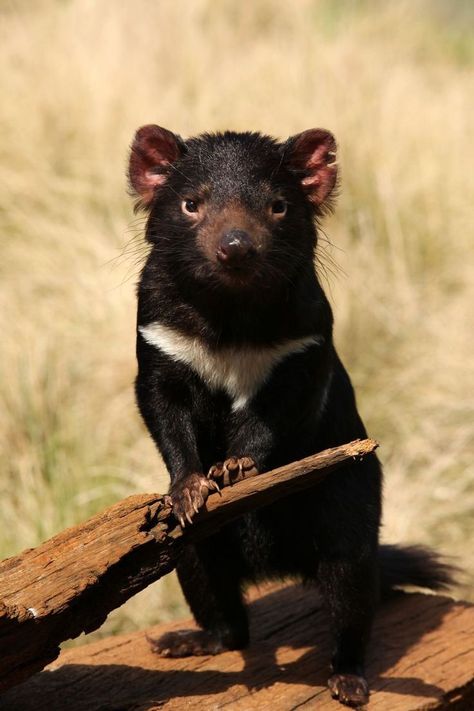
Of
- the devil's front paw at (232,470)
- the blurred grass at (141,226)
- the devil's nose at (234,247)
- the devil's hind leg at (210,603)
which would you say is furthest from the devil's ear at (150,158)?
the blurred grass at (141,226)

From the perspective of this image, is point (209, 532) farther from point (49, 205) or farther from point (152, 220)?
point (49, 205)

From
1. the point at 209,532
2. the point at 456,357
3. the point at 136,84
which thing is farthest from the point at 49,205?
the point at 209,532

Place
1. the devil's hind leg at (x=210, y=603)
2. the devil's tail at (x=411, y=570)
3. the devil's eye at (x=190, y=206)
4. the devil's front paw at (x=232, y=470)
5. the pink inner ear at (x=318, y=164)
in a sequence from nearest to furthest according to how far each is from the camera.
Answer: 1. the devil's front paw at (x=232, y=470)
2. the devil's eye at (x=190, y=206)
3. the pink inner ear at (x=318, y=164)
4. the devil's hind leg at (x=210, y=603)
5. the devil's tail at (x=411, y=570)

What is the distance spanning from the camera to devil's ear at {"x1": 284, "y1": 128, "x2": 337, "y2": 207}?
3.34 meters

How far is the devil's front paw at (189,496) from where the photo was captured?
2891 mm

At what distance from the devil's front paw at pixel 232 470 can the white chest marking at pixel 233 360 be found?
21cm

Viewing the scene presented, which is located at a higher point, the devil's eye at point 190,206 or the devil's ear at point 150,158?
the devil's ear at point 150,158

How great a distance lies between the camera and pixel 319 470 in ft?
9.18

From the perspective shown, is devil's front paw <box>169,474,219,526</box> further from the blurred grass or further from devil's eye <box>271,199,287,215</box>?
the blurred grass

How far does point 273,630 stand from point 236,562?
0.48 metres

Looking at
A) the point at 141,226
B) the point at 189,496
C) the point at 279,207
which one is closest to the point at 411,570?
the point at 189,496

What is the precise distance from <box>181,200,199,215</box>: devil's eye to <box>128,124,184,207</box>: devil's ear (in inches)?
7.9

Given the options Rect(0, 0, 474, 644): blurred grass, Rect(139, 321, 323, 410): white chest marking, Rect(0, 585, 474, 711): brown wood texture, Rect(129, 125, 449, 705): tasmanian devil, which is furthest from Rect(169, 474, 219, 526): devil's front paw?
Rect(0, 0, 474, 644): blurred grass

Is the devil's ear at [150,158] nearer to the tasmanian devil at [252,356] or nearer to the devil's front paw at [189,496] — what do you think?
the tasmanian devil at [252,356]
